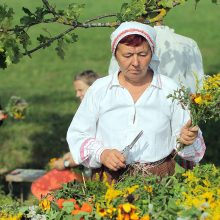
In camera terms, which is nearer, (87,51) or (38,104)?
(38,104)

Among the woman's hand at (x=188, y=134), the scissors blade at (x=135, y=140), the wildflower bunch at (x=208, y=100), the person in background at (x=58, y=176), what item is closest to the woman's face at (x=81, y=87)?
the person in background at (x=58, y=176)

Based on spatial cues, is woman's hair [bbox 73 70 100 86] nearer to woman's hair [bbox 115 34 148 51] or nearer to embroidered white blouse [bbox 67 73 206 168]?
embroidered white blouse [bbox 67 73 206 168]

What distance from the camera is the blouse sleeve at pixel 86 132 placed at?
189 inches

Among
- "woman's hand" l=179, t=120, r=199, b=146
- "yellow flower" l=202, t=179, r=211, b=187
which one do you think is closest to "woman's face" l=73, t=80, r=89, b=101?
"woman's hand" l=179, t=120, r=199, b=146

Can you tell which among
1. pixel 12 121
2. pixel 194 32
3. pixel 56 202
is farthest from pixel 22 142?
pixel 194 32

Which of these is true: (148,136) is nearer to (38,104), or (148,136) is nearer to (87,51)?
(38,104)

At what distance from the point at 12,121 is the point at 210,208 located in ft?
30.8

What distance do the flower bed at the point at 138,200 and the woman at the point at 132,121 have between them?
71cm

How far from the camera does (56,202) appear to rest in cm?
384

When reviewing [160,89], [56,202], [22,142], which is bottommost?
[22,142]

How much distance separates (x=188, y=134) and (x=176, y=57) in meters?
2.39

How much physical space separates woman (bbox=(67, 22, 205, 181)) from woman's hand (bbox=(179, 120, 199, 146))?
261 millimetres

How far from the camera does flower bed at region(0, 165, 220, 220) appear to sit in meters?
3.50

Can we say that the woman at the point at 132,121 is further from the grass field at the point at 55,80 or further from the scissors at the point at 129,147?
the grass field at the point at 55,80
